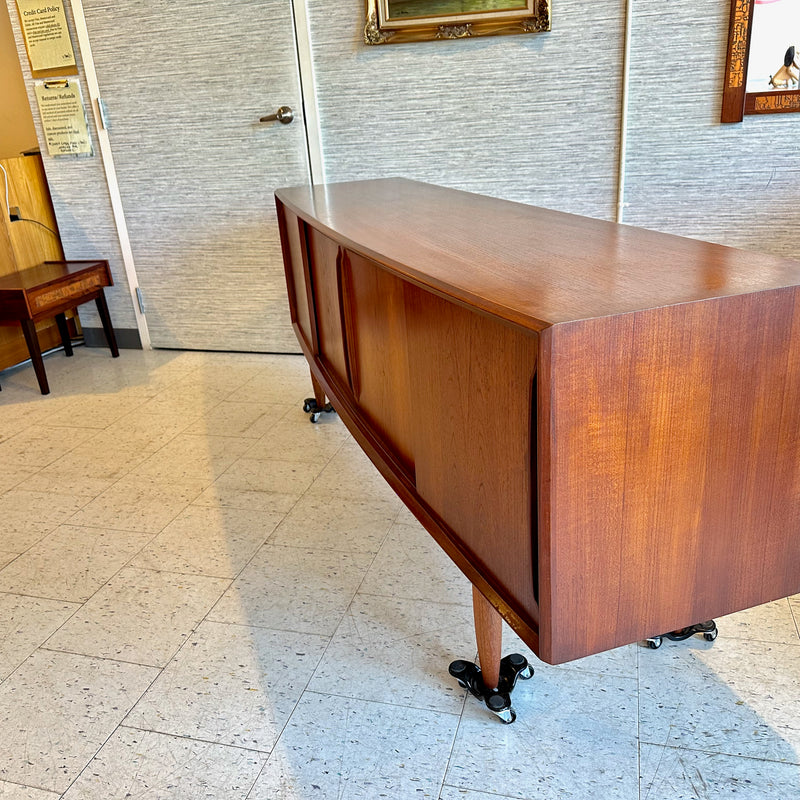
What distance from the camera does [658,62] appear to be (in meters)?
2.83

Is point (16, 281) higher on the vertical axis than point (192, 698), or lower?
higher

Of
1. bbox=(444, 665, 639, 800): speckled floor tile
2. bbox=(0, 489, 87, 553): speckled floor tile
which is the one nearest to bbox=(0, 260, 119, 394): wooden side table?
bbox=(0, 489, 87, 553): speckled floor tile

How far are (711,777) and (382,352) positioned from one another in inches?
40.1

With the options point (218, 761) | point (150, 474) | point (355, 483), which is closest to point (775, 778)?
point (218, 761)

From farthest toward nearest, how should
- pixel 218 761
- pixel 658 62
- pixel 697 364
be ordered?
pixel 658 62 → pixel 218 761 → pixel 697 364

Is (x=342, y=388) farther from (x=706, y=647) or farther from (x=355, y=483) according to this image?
(x=706, y=647)

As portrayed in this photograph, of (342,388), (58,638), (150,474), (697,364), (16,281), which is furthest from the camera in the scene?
(16,281)

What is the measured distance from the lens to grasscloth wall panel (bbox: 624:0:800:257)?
2770 millimetres

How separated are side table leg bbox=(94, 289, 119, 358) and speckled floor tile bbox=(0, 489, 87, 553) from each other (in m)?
1.50

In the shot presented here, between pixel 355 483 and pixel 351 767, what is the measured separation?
1125 mm

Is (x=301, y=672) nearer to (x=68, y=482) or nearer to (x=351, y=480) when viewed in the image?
(x=351, y=480)

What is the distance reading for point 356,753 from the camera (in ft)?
4.53

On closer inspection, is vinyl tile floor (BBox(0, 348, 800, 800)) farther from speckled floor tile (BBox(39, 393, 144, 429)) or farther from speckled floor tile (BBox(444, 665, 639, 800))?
speckled floor tile (BBox(39, 393, 144, 429))

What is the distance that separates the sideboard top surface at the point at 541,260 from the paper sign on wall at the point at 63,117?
2.17 metres
